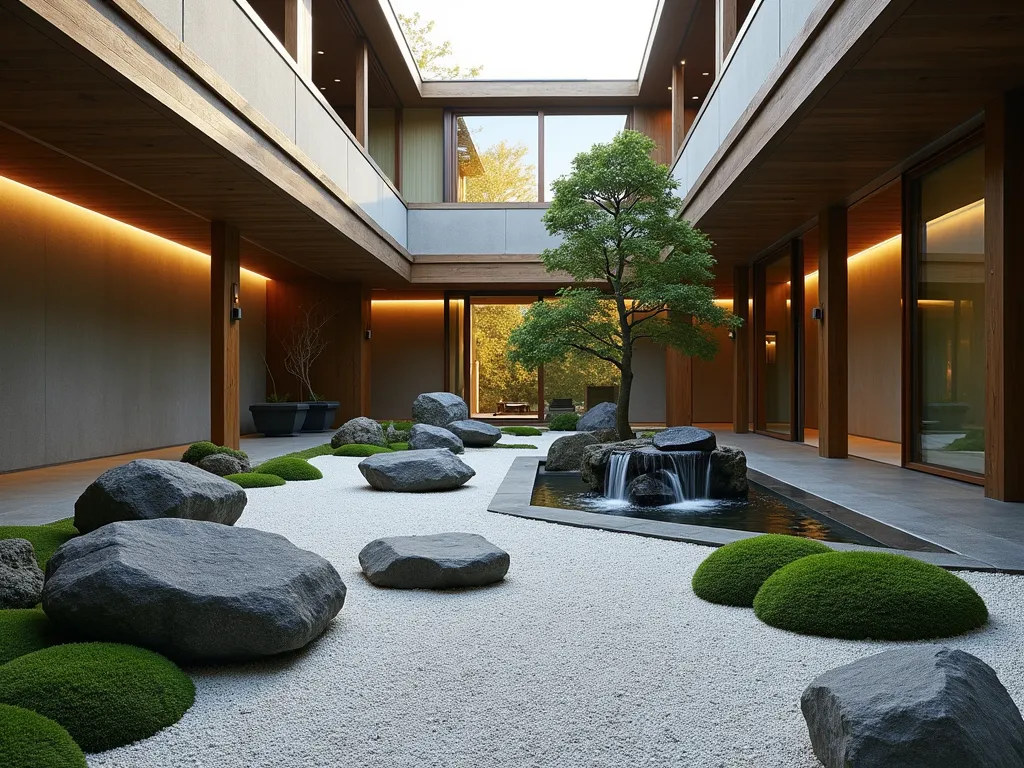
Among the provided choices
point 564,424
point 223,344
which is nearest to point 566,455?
point 223,344

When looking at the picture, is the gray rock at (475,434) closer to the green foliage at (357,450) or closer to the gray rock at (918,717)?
the green foliage at (357,450)

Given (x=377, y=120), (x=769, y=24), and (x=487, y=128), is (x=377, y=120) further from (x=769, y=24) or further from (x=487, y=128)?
(x=769, y=24)

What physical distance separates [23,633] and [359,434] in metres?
10.4

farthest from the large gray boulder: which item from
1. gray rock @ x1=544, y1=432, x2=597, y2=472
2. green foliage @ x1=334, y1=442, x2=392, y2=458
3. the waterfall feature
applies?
green foliage @ x1=334, y1=442, x2=392, y2=458

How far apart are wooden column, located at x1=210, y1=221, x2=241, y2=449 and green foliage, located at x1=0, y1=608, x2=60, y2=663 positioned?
8.02m

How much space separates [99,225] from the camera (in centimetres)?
1210

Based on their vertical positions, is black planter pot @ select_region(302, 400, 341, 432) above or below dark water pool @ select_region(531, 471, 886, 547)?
above

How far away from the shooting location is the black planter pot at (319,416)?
17406mm

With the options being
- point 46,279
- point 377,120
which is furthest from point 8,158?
point 377,120

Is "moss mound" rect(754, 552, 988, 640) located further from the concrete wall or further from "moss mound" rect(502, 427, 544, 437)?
"moss mound" rect(502, 427, 544, 437)

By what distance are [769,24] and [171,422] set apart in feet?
36.6

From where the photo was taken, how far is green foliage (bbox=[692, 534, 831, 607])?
4.19 meters

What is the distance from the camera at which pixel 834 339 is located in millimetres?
11430

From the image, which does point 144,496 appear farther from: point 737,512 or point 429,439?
point 429,439
